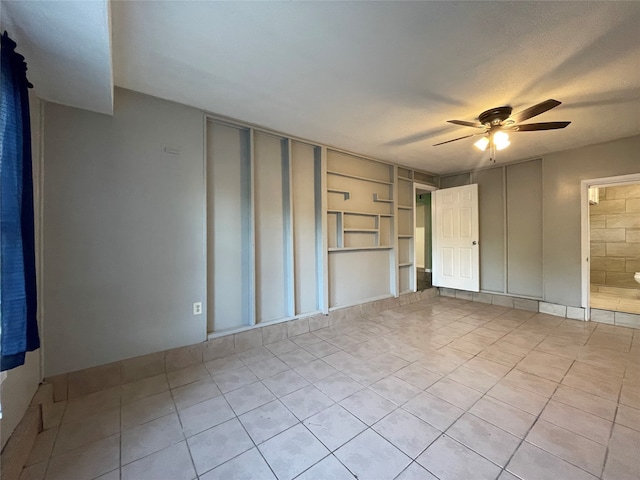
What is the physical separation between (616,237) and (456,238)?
3543mm

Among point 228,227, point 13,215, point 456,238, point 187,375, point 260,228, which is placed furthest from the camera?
point 456,238

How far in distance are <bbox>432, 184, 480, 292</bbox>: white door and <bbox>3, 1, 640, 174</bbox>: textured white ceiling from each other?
6.46ft

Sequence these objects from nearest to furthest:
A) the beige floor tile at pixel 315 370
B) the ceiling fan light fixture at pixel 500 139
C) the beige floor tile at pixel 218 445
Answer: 1. the beige floor tile at pixel 218 445
2. the beige floor tile at pixel 315 370
3. the ceiling fan light fixture at pixel 500 139

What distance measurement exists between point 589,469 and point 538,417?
15.4 inches

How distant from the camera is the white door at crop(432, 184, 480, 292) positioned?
→ 461cm

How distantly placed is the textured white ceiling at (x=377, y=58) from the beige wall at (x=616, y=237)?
3480mm

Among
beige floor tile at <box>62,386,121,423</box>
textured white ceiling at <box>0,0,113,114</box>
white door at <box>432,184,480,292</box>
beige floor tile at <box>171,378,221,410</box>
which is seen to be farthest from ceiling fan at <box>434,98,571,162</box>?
beige floor tile at <box>62,386,121,423</box>

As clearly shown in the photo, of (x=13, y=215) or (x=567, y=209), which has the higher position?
(x=567, y=209)

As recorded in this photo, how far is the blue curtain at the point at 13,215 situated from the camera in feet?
3.91

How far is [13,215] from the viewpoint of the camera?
4.07 ft

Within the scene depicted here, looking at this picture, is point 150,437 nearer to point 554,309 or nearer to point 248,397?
point 248,397

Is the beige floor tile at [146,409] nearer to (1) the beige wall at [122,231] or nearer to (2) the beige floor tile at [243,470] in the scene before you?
(1) the beige wall at [122,231]

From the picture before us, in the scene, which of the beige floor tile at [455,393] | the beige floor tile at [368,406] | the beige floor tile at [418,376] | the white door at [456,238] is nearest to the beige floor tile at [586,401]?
the beige floor tile at [455,393]

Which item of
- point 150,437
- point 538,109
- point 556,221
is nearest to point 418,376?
point 150,437
